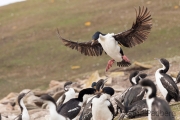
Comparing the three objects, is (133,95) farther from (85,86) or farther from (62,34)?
(62,34)

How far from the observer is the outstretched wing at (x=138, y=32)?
15.2m

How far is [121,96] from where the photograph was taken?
1420 cm

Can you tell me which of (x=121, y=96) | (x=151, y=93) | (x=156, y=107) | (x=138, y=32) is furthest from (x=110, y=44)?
(x=156, y=107)

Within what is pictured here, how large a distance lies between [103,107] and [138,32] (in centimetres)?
482

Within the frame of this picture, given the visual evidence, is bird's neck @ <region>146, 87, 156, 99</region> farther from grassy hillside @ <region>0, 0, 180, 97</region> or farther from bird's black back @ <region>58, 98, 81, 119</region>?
grassy hillside @ <region>0, 0, 180, 97</region>

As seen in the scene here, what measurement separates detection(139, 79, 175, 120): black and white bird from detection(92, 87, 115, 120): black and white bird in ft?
9.56

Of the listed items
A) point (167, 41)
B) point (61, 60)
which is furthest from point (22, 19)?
point (167, 41)

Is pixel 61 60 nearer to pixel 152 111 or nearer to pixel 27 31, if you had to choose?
pixel 27 31

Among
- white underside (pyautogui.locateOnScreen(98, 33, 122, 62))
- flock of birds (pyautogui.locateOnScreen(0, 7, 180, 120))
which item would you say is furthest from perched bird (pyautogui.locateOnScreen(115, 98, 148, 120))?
white underside (pyautogui.locateOnScreen(98, 33, 122, 62))

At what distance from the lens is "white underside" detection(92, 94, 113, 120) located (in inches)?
461

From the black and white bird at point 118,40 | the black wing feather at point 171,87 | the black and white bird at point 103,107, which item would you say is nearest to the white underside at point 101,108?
the black and white bird at point 103,107

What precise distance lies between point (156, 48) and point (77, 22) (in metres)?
10.3

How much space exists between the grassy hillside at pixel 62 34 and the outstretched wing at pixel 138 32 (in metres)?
11.3

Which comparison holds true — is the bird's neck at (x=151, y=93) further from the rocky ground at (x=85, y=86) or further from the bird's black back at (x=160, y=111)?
the rocky ground at (x=85, y=86)
